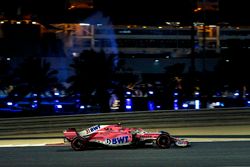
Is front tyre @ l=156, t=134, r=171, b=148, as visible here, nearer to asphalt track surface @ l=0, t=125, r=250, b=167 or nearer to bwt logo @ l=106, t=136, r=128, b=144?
asphalt track surface @ l=0, t=125, r=250, b=167

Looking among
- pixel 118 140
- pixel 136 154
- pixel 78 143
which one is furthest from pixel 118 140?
pixel 136 154

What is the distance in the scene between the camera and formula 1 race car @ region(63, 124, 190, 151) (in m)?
13.3

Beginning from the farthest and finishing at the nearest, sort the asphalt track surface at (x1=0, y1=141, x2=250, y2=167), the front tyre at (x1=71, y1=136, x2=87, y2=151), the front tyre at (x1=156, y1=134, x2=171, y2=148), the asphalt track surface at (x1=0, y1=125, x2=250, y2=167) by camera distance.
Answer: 1. the front tyre at (x1=71, y1=136, x2=87, y2=151)
2. the front tyre at (x1=156, y1=134, x2=171, y2=148)
3. the asphalt track surface at (x1=0, y1=125, x2=250, y2=167)
4. the asphalt track surface at (x1=0, y1=141, x2=250, y2=167)

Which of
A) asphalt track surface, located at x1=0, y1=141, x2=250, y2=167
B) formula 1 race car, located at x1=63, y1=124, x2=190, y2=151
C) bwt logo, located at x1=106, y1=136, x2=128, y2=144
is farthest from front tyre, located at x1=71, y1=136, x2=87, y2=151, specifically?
bwt logo, located at x1=106, y1=136, x2=128, y2=144

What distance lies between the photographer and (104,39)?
84.3 meters

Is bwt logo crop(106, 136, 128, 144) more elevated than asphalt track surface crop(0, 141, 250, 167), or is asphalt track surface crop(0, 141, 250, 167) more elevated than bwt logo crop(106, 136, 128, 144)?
bwt logo crop(106, 136, 128, 144)

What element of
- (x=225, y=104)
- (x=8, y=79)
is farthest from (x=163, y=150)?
(x=8, y=79)

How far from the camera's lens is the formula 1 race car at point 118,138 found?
523 inches

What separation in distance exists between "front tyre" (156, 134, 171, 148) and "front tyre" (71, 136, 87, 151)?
192 cm

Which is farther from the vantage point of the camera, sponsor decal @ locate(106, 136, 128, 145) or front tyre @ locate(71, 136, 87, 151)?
front tyre @ locate(71, 136, 87, 151)

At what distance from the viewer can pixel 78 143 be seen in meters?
13.6

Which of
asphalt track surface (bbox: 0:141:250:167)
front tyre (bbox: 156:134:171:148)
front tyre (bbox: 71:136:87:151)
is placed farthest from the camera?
front tyre (bbox: 71:136:87:151)

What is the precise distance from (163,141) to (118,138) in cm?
116

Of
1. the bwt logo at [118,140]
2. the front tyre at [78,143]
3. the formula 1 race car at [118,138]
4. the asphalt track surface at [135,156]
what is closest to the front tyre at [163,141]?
the formula 1 race car at [118,138]
